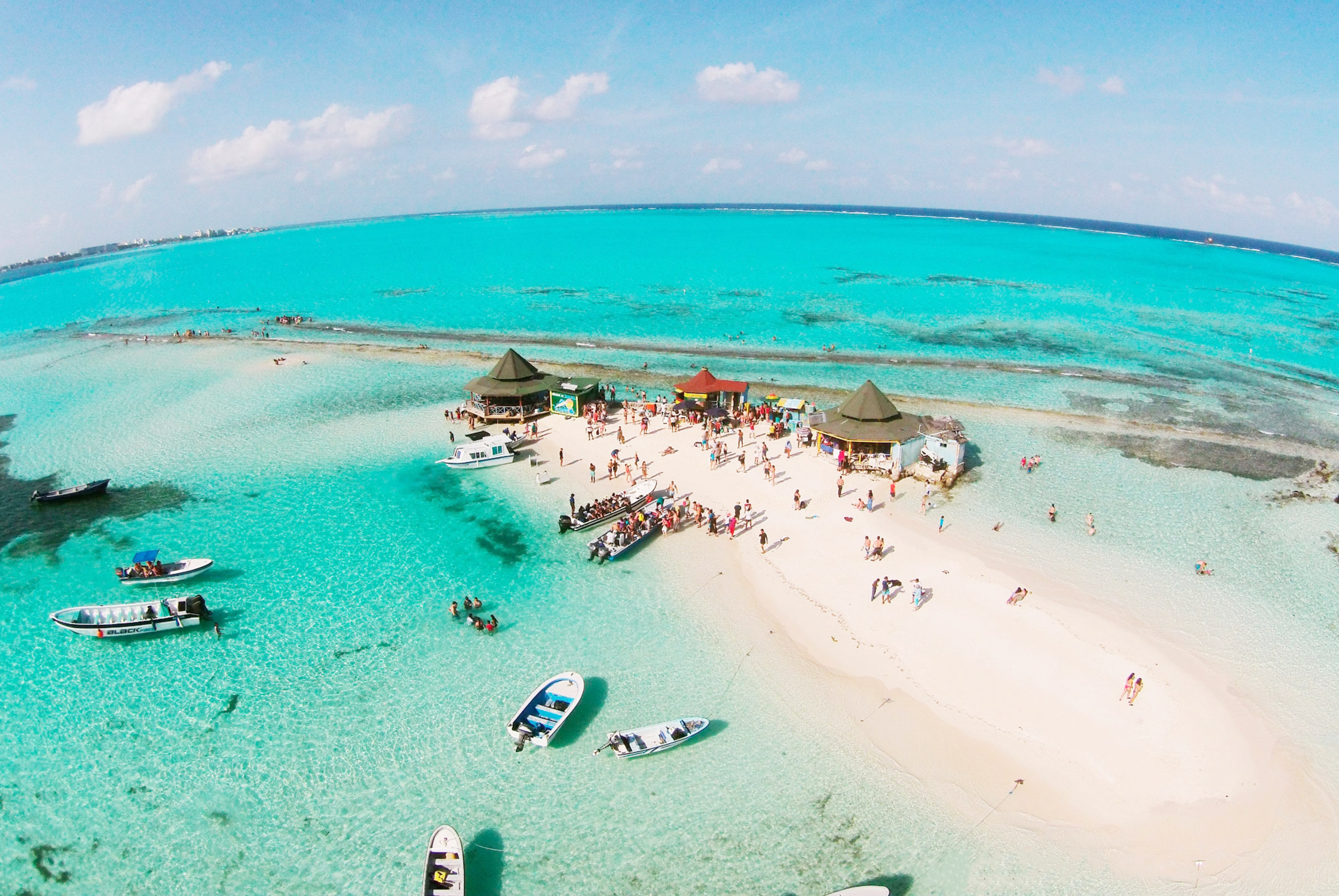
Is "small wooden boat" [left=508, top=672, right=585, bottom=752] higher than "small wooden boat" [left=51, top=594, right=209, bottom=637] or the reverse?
the reverse

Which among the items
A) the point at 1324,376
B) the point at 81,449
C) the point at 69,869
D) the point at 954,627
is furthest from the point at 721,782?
the point at 1324,376

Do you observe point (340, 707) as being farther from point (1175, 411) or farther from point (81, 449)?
point (1175, 411)

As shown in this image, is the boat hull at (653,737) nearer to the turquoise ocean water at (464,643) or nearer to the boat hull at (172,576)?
the turquoise ocean water at (464,643)

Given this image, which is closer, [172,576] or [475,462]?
[172,576]

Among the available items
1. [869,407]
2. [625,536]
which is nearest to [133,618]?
[625,536]

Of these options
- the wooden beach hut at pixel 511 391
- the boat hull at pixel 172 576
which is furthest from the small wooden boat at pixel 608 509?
the boat hull at pixel 172 576

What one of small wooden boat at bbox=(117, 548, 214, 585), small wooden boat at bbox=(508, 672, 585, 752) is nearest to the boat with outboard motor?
small wooden boat at bbox=(508, 672, 585, 752)

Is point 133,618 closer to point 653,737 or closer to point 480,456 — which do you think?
point 480,456

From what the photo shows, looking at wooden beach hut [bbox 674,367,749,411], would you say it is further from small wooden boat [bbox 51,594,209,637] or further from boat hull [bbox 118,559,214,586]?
small wooden boat [bbox 51,594,209,637]
